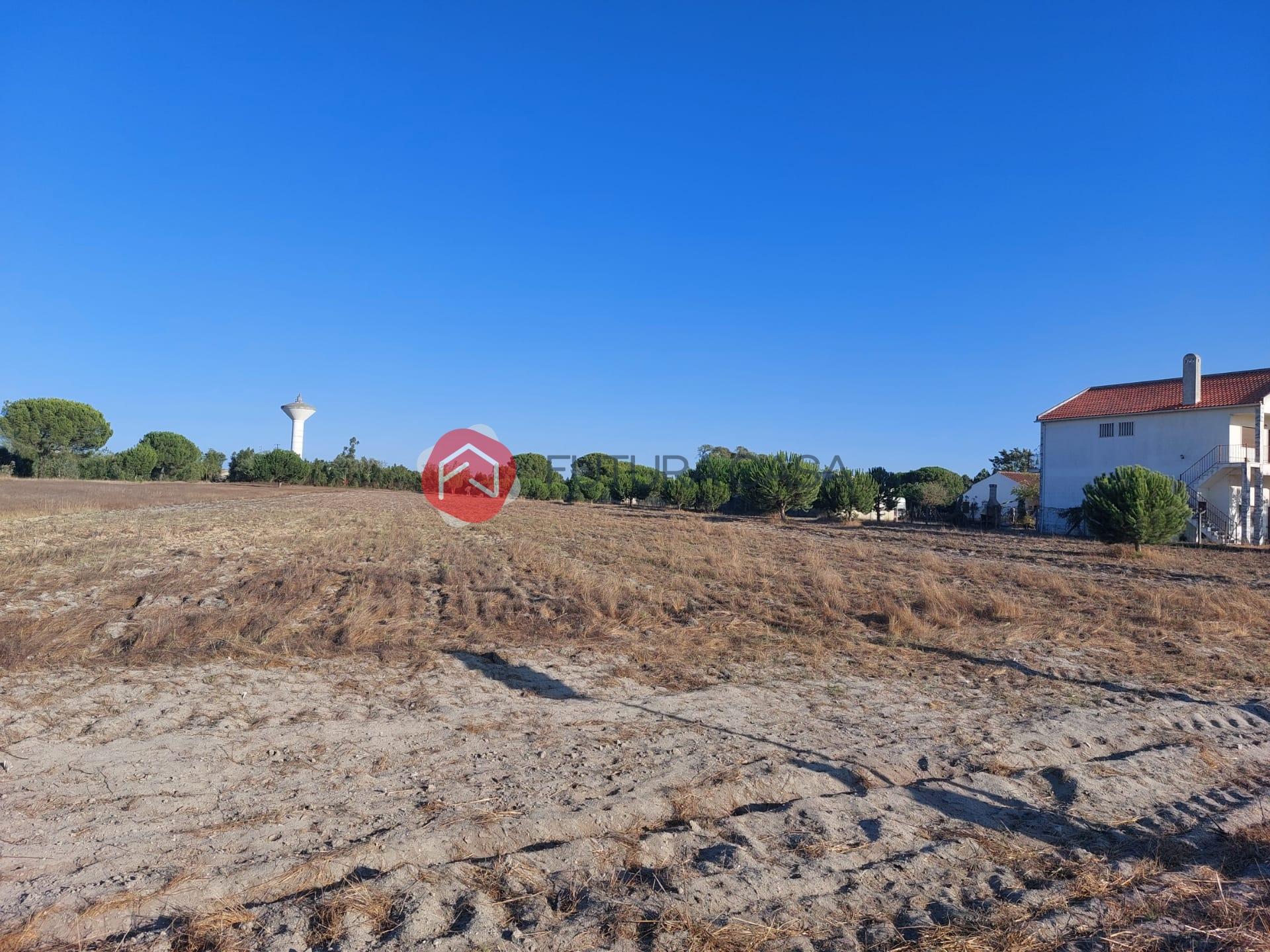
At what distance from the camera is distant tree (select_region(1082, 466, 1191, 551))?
24.7 metres

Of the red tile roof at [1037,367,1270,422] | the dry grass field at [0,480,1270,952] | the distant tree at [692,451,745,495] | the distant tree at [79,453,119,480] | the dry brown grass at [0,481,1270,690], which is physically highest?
the red tile roof at [1037,367,1270,422]

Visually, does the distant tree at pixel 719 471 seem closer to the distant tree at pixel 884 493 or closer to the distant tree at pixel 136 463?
the distant tree at pixel 884 493

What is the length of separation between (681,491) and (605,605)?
166ft

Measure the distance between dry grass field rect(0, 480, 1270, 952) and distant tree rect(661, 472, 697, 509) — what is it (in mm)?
48242

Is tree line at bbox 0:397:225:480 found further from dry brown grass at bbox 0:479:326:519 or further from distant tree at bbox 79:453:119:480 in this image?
dry brown grass at bbox 0:479:326:519

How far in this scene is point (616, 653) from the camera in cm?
866

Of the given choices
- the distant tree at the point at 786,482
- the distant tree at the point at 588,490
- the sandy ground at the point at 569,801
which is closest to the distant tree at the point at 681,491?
the distant tree at the point at 588,490

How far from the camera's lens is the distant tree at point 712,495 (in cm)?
5947

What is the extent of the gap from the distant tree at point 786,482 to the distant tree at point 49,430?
2920 inches

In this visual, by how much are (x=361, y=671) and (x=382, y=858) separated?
3942mm

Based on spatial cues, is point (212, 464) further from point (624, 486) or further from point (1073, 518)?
point (1073, 518)

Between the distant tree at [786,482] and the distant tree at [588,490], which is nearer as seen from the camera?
the distant tree at [786,482]

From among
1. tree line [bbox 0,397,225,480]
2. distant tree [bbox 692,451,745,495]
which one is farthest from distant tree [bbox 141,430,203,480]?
distant tree [bbox 692,451,745,495]

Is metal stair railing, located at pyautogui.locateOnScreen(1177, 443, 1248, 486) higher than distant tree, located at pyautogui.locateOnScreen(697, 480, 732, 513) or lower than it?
higher
